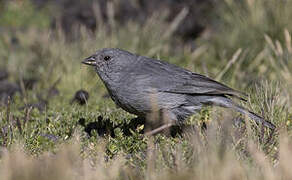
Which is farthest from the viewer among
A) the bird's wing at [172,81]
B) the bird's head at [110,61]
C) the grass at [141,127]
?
the bird's head at [110,61]

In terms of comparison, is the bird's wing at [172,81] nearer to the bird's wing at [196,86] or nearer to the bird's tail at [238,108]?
the bird's wing at [196,86]

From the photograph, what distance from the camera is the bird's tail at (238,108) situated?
4.32 metres

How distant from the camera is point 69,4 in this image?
424 inches

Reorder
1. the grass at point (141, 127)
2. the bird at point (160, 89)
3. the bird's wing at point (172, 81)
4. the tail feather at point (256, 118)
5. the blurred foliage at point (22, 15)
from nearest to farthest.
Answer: the grass at point (141, 127) → the tail feather at point (256, 118) → the bird at point (160, 89) → the bird's wing at point (172, 81) → the blurred foliage at point (22, 15)

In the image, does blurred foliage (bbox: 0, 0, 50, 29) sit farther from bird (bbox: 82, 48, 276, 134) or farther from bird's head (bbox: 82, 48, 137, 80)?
bird (bbox: 82, 48, 276, 134)

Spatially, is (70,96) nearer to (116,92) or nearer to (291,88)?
(116,92)

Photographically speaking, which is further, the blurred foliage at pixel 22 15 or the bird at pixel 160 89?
the blurred foliage at pixel 22 15

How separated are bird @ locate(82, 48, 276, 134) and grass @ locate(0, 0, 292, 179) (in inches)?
8.2

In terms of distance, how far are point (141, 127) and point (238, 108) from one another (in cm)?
98

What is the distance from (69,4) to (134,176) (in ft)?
26.1

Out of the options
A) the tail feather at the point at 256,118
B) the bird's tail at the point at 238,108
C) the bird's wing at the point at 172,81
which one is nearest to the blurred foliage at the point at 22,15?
the bird's wing at the point at 172,81

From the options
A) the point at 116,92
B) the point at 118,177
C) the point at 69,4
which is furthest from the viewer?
the point at 69,4

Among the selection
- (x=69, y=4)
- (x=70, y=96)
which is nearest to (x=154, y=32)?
(x=70, y=96)

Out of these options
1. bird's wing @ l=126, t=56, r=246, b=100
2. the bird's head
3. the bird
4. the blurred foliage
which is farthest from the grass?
the bird's head
